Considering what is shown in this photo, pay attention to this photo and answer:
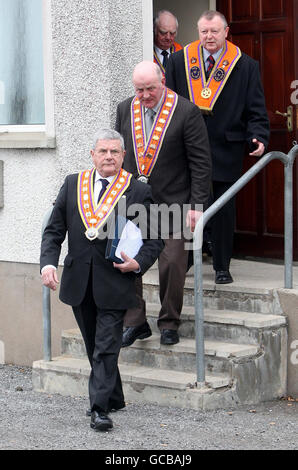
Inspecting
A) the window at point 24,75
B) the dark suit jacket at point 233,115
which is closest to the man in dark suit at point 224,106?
the dark suit jacket at point 233,115

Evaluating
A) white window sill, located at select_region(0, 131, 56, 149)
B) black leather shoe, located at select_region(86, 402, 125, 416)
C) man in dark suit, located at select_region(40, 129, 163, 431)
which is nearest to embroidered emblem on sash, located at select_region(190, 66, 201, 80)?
white window sill, located at select_region(0, 131, 56, 149)

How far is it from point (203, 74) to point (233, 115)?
0.35m

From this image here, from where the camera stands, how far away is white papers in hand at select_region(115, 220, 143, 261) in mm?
6445

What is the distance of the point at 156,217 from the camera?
7.29 m

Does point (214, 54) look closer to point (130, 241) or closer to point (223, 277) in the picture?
point (223, 277)

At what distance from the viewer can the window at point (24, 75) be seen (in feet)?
28.9

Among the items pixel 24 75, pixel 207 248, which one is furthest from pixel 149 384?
pixel 24 75

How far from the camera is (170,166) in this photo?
291 inches

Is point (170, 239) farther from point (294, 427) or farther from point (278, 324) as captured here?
point (294, 427)

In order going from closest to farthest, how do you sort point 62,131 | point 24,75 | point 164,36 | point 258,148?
point 258,148 → point 62,131 → point 164,36 → point 24,75

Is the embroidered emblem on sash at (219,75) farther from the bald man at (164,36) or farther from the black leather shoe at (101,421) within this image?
the black leather shoe at (101,421)

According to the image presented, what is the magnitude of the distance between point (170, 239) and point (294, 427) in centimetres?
145

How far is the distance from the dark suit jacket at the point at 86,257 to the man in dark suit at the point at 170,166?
71 cm

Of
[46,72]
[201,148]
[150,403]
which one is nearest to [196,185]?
[201,148]
